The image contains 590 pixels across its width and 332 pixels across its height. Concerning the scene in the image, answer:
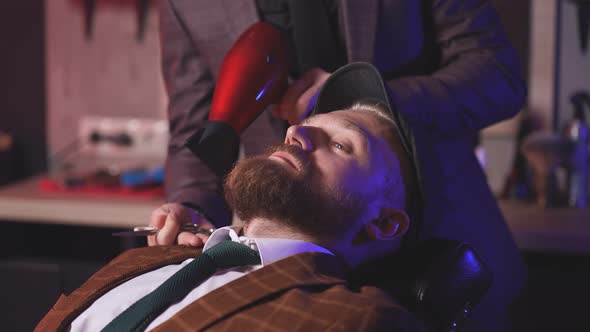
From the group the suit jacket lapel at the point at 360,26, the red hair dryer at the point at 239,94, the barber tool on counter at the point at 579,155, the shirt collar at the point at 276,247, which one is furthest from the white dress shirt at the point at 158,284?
the barber tool on counter at the point at 579,155

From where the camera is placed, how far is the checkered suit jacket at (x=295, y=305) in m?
1.08

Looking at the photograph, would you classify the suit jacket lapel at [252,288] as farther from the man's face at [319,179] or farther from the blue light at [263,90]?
the blue light at [263,90]

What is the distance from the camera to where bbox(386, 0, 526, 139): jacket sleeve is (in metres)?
1.48

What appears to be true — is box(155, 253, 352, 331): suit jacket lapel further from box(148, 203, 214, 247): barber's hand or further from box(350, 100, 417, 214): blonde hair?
box(148, 203, 214, 247): barber's hand

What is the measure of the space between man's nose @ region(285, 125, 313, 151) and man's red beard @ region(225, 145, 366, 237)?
0.05 feet

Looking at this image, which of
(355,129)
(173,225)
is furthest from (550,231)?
(173,225)

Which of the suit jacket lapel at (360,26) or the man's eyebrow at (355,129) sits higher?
the suit jacket lapel at (360,26)

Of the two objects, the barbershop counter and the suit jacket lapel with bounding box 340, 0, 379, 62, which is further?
the barbershop counter

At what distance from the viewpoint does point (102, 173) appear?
288cm

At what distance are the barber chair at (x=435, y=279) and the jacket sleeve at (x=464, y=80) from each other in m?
0.26

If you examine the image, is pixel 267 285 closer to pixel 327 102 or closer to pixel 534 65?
pixel 327 102

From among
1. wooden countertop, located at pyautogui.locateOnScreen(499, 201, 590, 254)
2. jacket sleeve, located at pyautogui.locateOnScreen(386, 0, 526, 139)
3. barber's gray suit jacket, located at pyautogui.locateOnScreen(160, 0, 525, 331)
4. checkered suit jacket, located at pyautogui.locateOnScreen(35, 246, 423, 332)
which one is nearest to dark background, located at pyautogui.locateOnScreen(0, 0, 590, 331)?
wooden countertop, located at pyautogui.locateOnScreen(499, 201, 590, 254)

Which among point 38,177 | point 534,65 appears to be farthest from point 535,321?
point 38,177

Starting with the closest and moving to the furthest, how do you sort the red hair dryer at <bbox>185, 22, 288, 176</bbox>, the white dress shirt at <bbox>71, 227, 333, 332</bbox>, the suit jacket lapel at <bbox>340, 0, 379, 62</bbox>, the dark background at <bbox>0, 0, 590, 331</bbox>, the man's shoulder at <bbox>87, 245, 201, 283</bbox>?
the white dress shirt at <bbox>71, 227, 333, 332</bbox>
the man's shoulder at <bbox>87, 245, 201, 283</bbox>
the red hair dryer at <bbox>185, 22, 288, 176</bbox>
the suit jacket lapel at <bbox>340, 0, 379, 62</bbox>
the dark background at <bbox>0, 0, 590, 331</bbox>
